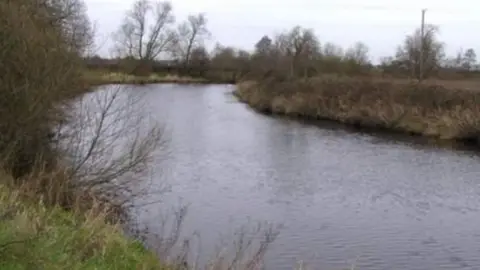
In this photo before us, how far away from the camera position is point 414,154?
21.6 meters

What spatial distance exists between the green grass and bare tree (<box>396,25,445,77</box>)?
133ft

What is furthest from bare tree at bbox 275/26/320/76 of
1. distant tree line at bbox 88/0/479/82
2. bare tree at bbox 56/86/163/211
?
bare tree at bbox 56/86/163/211

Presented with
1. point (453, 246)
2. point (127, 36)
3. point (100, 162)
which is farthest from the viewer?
point (127, 36)

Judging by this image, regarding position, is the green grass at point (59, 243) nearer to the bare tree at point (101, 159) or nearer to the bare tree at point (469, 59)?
the bare tree at point (101, 159)

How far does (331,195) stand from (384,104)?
16.3m

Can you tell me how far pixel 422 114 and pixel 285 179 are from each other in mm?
14003

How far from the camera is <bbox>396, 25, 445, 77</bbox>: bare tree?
4776 cm

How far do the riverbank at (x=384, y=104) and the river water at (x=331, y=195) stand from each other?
253cm

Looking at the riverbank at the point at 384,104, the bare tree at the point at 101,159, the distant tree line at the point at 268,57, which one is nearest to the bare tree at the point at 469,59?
the distant tree line at the point at 268,57

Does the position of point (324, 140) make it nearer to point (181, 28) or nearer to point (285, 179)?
point (285, 179)

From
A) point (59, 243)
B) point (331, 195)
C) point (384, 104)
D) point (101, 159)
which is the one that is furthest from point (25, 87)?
point (384, 104)

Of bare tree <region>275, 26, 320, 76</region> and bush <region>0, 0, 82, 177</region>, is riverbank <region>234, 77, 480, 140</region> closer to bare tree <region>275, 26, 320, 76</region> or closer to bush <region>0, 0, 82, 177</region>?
bare tree <region>275, 26, 320, 76</region>

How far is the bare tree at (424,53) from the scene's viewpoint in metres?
47.8

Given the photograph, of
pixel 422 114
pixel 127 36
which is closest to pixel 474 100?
pixel 422 114
